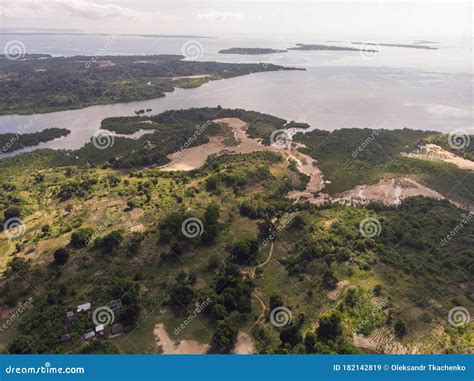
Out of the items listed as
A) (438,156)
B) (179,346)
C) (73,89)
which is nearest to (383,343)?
(179,346)

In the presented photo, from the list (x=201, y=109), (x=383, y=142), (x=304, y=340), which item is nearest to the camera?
(x=304, y=340)

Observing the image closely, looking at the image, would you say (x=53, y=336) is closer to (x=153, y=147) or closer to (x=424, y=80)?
(x=153, y=147)

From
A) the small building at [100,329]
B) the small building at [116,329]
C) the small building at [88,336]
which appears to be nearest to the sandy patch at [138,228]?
the small building at [116,329]

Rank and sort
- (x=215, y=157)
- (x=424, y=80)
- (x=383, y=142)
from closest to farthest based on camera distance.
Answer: (x=215, y=157) < (x=383, y=142) < (x=424, y=80)

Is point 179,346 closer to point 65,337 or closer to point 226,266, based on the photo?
point 65,337

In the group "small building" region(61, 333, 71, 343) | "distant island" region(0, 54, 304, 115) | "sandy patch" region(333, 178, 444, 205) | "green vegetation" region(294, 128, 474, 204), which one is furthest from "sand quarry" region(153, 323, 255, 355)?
"distant island" region(0, 54, 304, 115)

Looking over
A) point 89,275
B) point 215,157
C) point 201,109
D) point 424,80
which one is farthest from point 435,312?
point 424,80

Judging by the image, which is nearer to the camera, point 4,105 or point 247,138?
point 247,138
